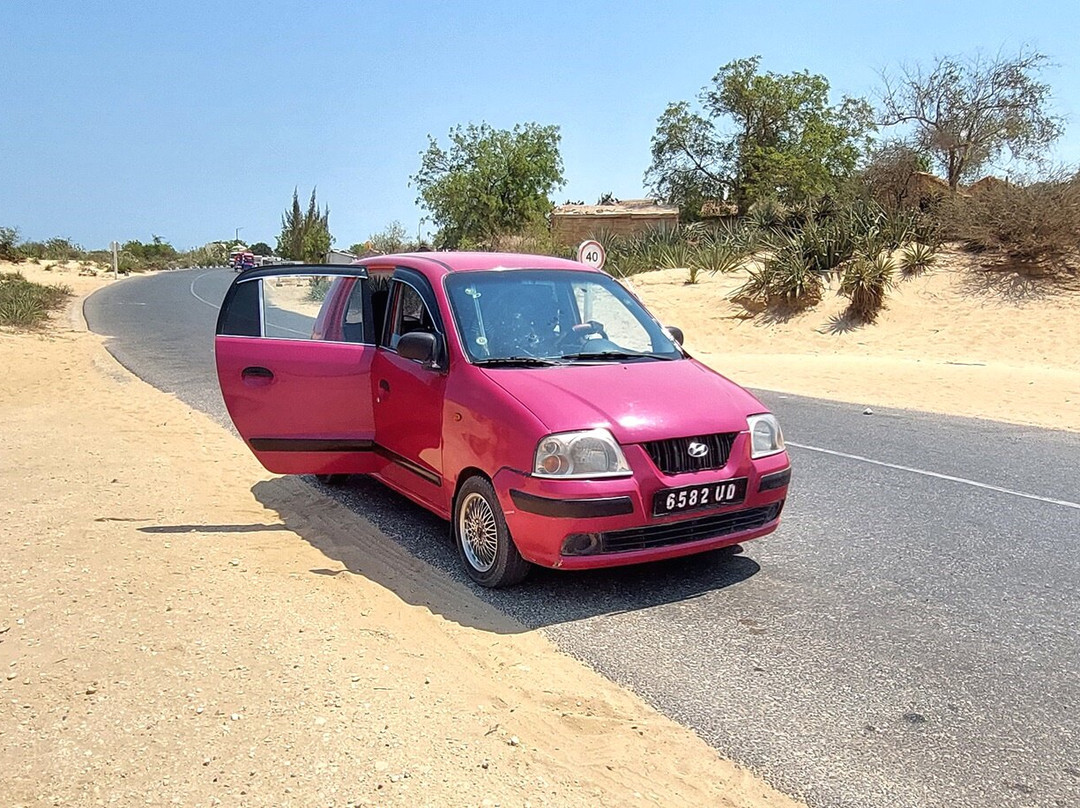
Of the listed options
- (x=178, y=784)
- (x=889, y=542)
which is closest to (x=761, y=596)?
(x=889, y=542)

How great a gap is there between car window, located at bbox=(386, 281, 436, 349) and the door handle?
782 millimetres

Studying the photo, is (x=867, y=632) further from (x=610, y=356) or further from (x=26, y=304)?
(x=26, y=304)

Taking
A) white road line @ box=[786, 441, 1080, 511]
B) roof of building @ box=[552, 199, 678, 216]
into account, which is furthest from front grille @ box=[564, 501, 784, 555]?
roof of building @ box=[552, 199, 678, 216]

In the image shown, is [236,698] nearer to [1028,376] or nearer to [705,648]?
[705,648]

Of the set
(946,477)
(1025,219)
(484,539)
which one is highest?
(1025,219)

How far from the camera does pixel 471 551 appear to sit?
507cm

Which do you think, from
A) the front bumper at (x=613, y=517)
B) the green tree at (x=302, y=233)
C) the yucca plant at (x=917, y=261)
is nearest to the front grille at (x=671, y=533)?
the front bumper at (x=613, y=517)

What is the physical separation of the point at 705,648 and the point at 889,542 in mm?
2226

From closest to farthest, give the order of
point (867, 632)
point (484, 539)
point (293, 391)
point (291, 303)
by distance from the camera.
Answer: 1. point (867, 632)
2. point (484, 539)
3. point (293, 391)
4. point (291, 303)

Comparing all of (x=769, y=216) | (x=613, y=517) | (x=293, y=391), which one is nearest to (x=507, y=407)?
(x=613, y=517)

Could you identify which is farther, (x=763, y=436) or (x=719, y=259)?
(x=719, y=259)

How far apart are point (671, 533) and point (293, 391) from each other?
8.68 ft

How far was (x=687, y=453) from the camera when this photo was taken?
4.59 metres

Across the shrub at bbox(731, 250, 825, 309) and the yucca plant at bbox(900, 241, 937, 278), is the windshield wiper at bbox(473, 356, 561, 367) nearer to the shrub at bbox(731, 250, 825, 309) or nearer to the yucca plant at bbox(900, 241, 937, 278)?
the shrub at bbox(731, 250, 825, 309)
